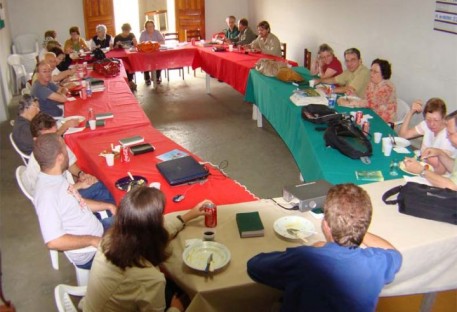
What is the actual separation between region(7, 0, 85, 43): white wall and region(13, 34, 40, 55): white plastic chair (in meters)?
0.18

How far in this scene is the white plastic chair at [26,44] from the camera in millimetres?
8352

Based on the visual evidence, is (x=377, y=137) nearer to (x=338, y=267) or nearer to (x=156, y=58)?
(x=338, y=267)

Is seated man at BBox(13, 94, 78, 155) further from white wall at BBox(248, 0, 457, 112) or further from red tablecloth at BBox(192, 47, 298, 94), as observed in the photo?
white wall at BBox(248, 0, 457, 112)

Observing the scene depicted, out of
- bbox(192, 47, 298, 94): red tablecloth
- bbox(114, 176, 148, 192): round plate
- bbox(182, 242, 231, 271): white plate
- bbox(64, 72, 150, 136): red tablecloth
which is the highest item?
bbox(192, 47, 298, 94): red tablecloth

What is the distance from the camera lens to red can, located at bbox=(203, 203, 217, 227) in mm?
2254

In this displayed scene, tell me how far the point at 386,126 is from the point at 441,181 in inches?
50.4

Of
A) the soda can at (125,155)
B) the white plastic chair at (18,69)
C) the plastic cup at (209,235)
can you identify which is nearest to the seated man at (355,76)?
the soda can at (125,155)

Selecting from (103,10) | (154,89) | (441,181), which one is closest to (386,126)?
(441,181)

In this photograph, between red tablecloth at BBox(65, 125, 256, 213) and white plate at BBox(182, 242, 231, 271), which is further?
red tablecloth at BBox(65, 125, 256, 213)

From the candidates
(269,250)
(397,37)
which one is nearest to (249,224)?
(269,250)

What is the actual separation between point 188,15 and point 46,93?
5698 millimetres

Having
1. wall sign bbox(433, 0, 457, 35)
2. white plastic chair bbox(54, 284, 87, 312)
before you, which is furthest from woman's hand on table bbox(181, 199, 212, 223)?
wall sign bbox(433, 0, 457, 35)

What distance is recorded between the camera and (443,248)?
2.23 meters

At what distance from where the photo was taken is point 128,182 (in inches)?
111
